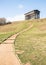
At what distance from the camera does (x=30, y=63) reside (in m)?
9.94

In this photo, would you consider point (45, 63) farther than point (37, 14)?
No

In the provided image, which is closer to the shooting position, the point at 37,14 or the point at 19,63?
the point at 19,63

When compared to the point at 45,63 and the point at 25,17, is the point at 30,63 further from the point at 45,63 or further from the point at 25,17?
the point at 25,17

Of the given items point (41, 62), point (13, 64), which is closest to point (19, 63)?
point (13, 64)

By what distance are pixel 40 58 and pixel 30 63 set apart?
1.20 meters

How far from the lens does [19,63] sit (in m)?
9.85

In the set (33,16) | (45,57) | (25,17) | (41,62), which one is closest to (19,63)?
(41,62)

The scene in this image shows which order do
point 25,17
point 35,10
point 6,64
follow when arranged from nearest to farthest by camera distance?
point 6,64
point 35,10
point 25,17

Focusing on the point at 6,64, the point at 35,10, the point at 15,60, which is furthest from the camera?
the point at 35,10

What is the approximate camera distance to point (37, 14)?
238 feet

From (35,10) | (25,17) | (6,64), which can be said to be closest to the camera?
(6,64)

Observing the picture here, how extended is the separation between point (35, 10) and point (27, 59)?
205 feet

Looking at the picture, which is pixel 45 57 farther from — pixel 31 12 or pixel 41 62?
pixel 31 12

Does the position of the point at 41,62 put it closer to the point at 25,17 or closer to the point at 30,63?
the point at 30,63
